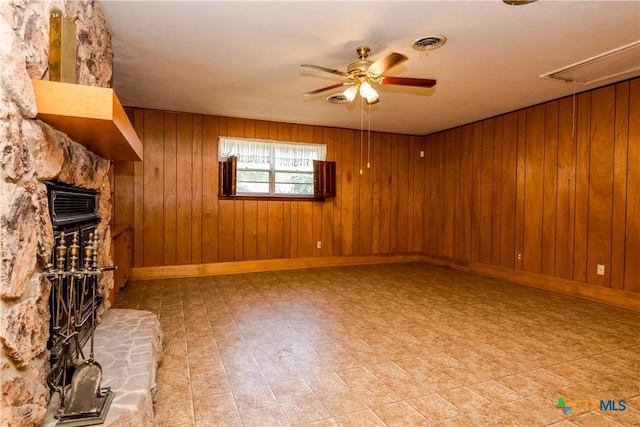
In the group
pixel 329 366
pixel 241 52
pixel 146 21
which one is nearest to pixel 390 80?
pixel 241 52

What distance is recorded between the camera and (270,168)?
5770 mm

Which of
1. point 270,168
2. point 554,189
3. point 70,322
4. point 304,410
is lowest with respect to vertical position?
point 304,410

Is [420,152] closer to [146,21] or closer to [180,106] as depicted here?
[180,106]

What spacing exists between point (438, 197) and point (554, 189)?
7.12 ft

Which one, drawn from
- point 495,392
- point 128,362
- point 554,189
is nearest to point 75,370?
point 128,362

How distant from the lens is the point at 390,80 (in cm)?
288

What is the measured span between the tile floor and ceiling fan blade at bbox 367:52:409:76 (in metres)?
2.16

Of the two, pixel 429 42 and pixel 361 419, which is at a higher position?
pixel 429 42

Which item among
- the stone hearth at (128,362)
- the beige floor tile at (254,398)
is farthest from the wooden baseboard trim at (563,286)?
the stone hearth at (128,362)

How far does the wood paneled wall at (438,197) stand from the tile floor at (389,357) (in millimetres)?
931

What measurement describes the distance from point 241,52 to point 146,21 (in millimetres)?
803

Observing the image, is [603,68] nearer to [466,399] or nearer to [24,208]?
[466,399]

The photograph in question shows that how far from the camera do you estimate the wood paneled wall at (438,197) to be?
405 cm

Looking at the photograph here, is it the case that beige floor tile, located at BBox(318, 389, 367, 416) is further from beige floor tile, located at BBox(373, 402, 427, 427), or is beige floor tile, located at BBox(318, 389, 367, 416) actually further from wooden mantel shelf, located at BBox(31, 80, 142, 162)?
wooden mantel shelf, located at BBox(31, 80, 142, 162)
